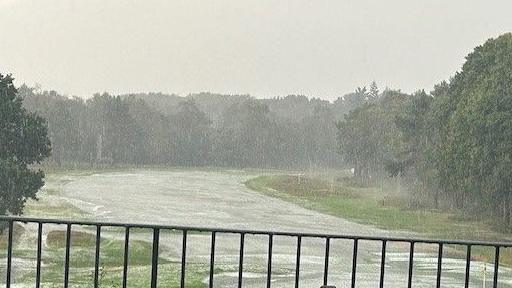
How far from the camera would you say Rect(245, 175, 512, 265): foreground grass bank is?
4081cm

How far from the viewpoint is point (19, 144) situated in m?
34.7

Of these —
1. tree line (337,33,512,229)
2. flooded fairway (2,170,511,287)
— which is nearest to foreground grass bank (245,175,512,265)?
tree line (337,33,512,229)

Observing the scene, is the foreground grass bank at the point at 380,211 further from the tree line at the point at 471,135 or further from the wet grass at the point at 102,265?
the wet grass at the point at 102,265

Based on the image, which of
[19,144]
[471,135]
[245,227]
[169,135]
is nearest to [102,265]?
[19,144]

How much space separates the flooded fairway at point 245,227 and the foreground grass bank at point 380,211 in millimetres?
2106

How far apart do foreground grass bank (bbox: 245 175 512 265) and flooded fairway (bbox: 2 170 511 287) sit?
2.11 meters

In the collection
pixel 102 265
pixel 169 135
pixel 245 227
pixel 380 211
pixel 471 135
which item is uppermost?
pixel 471 135

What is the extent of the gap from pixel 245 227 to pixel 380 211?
1727 cm

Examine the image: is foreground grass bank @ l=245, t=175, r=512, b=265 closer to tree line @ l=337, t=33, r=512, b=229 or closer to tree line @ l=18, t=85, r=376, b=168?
tree line @ l=337, t=33, r=512, b=229

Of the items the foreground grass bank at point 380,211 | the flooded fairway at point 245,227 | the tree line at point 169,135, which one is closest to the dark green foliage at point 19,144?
the flooded fairway at point 245,227

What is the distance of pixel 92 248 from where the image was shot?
30.8m

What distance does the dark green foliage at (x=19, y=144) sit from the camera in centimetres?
3253

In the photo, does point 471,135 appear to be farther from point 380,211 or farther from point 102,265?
point 102,265

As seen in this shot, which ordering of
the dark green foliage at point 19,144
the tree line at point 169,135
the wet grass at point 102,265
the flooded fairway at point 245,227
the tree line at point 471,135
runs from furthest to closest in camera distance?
the tree line at point 169,135 < the tree line at point 471,135 < the dark green foliage at point 19,144 < the flooded fairway at point 245,227 < the wet grass at point 102,265
